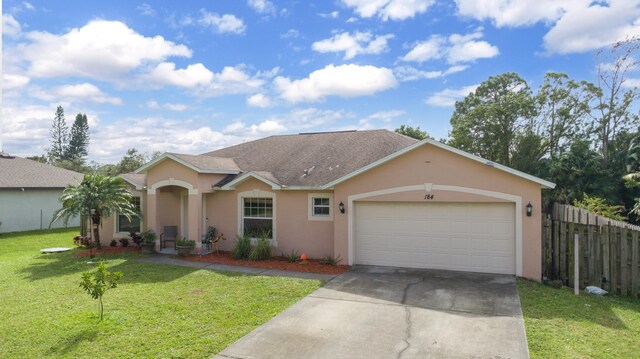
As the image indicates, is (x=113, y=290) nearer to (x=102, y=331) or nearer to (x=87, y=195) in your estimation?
(x=102, y=331)

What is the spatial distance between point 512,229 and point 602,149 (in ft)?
77.6

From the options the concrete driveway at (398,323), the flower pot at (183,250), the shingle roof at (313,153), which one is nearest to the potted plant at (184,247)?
the flower pot at (183,250)

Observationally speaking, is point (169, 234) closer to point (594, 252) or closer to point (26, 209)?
point (594, 252)

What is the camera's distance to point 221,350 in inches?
244

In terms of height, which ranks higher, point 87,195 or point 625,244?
point 87,195

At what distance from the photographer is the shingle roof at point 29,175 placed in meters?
24.5

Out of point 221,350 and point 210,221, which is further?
point 210,221

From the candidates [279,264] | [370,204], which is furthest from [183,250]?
[370,204]

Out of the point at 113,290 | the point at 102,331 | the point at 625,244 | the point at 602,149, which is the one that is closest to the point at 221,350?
the point at 102,331

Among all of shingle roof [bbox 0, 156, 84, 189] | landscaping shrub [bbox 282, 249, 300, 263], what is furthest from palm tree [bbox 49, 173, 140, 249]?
shingle roof [bbox 0, 156, 84, 189]

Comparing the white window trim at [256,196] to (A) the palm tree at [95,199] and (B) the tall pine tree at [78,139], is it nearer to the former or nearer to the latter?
(A) the palm tree at [95,199]

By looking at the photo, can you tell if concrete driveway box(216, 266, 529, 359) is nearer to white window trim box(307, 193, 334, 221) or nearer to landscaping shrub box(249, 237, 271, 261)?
white window trim box(307, 193, 334, 221)

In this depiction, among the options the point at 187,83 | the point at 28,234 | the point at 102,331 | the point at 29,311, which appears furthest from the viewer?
the point at 28,234

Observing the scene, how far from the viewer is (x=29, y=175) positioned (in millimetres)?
26484
